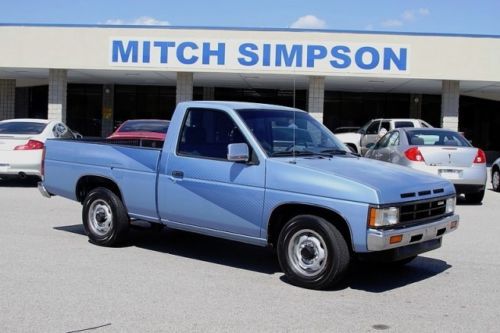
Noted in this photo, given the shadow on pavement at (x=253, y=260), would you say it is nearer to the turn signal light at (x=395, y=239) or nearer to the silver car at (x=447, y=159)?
the turn signal light at (x=395, y=239)

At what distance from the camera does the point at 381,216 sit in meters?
5.57

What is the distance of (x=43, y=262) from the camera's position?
6.81 meters

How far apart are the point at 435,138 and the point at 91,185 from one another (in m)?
7.57

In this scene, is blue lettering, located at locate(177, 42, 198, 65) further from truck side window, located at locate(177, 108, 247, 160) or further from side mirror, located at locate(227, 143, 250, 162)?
side mirror, located at locate(227, 143, 250, 162)

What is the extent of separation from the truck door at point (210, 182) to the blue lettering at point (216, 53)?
1525 centimetres

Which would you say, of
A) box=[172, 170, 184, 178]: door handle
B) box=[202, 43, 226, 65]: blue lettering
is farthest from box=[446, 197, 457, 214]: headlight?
box=[202, 43, 226, 65]: blue lettering

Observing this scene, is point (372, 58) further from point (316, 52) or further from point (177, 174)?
point (177, 174)

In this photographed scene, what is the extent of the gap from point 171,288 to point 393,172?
2.53 metres

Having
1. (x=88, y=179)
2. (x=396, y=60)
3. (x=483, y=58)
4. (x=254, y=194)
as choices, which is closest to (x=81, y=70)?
(x=396, y=60)

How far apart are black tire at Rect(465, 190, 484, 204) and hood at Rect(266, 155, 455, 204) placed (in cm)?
668

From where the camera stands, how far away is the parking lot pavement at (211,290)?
4945 millimetres

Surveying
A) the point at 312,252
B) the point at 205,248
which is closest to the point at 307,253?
the point at 312,252

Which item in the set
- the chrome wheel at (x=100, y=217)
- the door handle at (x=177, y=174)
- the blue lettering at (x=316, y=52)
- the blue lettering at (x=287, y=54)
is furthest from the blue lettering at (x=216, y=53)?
the door handle at (x=177, y=174)

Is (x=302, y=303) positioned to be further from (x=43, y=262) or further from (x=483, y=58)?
(x=483, y=58)
